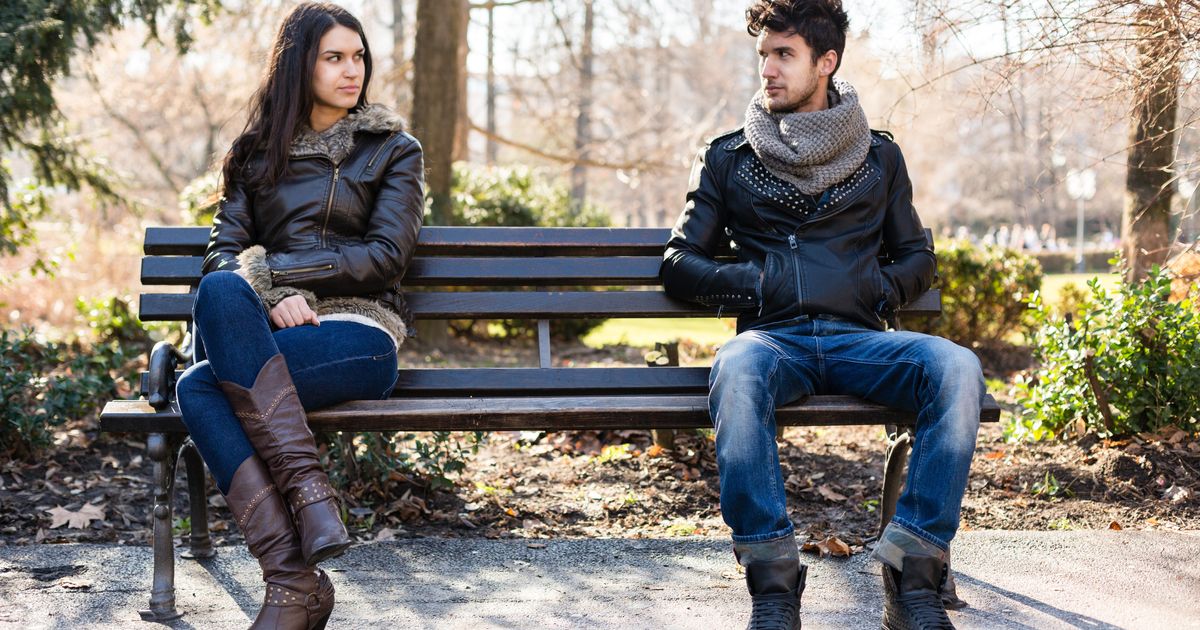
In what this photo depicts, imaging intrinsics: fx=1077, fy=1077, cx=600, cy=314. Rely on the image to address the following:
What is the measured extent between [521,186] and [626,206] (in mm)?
26731

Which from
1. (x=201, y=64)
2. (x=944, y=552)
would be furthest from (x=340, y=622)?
(x=201, y=64)

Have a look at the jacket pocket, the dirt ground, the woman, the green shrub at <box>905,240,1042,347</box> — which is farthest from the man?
the green shrub at <box>905,240,1042,347</box>

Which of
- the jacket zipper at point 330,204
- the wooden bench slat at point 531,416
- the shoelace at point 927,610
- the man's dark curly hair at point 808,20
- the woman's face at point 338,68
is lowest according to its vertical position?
the shoelace at point 927,610

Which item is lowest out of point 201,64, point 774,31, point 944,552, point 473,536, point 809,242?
point 473,536

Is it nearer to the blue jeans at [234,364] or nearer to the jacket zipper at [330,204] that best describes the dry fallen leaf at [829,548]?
the blue jeans at [234,364]

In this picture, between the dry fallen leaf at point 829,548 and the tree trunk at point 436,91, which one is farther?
the tree trunk at point 436,91

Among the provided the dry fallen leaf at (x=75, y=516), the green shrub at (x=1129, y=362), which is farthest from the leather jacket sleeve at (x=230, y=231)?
the green shrub at (x=1129, y=362)

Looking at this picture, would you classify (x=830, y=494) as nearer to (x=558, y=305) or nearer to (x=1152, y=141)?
(x=558, y=305)

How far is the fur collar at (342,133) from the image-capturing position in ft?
11.4

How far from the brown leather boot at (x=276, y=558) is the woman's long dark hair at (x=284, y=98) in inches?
45.0

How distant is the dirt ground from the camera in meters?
3.96

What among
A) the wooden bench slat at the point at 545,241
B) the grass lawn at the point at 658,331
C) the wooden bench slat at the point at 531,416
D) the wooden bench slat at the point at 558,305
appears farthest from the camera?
the grass lawn at the point at 658,331

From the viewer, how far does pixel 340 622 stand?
9.83 ft

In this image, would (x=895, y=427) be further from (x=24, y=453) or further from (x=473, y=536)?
(x=24, y=453)
